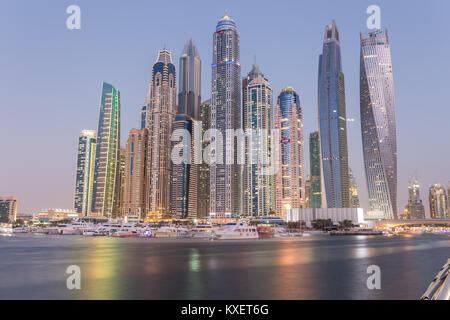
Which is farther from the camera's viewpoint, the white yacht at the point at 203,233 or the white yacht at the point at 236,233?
the white yacht at the point at 203,233

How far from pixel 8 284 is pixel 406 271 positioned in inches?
1770

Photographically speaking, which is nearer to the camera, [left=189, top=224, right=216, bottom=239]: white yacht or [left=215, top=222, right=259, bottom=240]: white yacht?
[left=215, top=222, right=259, bottom=240]: white yacht

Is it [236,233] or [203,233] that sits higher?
[236,233]

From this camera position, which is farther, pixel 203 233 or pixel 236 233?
pixel 203 233

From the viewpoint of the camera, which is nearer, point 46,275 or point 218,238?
point 46,275
